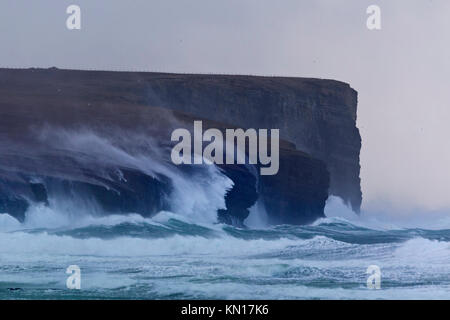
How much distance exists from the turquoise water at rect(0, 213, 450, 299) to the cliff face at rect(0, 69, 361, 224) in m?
0.54

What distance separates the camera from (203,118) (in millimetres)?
21562

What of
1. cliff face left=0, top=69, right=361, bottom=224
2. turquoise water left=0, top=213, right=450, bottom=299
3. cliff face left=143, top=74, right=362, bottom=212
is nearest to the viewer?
turquoise water left=0, top=213, right=450, bottom=299

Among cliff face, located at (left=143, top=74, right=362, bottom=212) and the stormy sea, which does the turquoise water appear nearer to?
the stormy sea

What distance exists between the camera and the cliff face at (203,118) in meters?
20.4

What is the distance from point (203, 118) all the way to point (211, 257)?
3.31 metres

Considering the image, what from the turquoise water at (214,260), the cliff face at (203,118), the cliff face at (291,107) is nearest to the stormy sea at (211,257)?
the turquoise water at (214,260)

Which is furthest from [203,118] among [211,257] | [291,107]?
[211,257]

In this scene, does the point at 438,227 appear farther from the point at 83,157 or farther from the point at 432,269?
the point at 83,157

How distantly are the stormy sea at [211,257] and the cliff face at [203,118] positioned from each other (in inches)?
14.8

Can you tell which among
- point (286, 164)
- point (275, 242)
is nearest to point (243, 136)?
point (286, 164)

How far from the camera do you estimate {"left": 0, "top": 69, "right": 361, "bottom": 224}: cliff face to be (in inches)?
802

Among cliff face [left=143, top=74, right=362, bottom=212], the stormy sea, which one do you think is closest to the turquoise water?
the stormy sea

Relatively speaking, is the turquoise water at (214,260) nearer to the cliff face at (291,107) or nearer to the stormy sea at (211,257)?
the stormy sea at (211,257)

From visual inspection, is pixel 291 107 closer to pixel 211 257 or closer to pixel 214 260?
pixel 211 257
